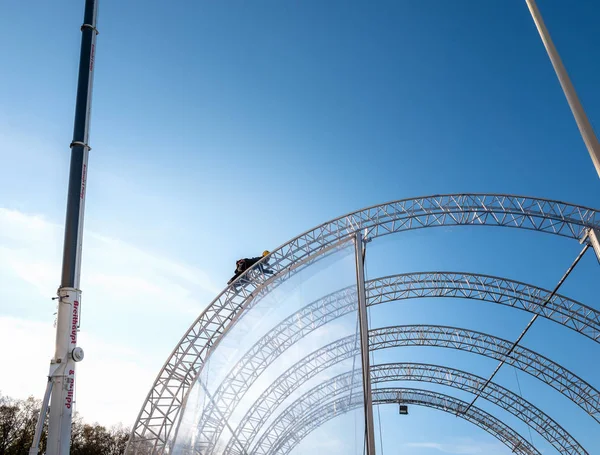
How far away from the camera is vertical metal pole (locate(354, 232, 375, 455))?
11.2 meters

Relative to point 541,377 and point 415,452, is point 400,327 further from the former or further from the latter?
point 415,452

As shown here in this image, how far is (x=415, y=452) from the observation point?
3953 centimetres

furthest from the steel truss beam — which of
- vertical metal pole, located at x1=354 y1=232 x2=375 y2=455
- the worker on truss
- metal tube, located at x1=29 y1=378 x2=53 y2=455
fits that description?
metal tube, located at x1=29 y1=378 x2=53 y2=455

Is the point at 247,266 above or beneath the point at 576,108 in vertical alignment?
above

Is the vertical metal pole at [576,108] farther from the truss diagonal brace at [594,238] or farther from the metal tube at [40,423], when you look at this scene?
the truss diagonal brace at [594,238]

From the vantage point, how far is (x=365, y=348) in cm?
1247

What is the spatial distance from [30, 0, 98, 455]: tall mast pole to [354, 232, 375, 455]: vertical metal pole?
712cm

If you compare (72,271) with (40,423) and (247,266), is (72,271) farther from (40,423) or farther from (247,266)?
(247,266)

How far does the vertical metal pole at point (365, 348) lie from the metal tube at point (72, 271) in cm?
712

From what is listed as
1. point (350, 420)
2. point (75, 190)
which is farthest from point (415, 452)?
point (75, 190)

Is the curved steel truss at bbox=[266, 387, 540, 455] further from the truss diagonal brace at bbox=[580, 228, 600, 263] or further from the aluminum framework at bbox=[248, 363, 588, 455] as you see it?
the truss diagonal brace at bbox=[580, 228, 600, 263]

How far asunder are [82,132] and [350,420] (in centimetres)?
1129

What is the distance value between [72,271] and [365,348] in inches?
317

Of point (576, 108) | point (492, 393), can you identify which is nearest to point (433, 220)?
point (576, 108)
